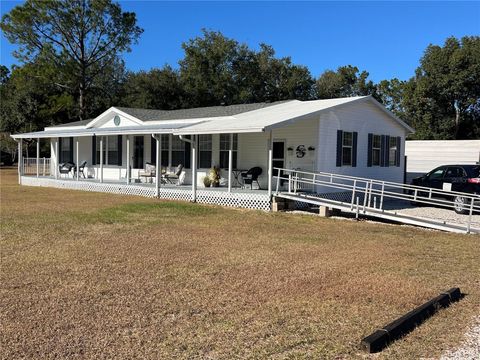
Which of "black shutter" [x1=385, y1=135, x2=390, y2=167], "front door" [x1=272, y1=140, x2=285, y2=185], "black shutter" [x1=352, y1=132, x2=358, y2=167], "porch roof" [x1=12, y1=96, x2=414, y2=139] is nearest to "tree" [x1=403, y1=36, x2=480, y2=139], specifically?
"porch roof" [x1=12, y1=96, x2=414, y2=139]

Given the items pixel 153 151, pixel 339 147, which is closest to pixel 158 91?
pixel 153 151

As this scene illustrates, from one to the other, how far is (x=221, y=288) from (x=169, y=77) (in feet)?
109

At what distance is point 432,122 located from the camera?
1364 inches

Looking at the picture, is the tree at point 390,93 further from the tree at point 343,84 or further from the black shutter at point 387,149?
the black shutter at point 387,149

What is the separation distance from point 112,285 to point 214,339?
86.1 inches

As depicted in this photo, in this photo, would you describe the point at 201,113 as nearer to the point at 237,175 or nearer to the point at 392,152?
the point at 237,175

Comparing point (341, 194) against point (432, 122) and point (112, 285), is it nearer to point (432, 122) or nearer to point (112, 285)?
point (112, 285)

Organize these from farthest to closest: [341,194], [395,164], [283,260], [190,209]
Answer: [395,164], [341,194], [190,209], [283,260]

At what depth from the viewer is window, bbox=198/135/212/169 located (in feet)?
60.3

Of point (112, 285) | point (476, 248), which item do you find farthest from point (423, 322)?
point (476, 248)

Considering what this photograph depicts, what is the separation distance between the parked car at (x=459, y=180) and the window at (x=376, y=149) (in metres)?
2.69

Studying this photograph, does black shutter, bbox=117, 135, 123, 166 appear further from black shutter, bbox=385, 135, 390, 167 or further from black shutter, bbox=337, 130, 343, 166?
black shutter, bbox=385, 135, 390, 167

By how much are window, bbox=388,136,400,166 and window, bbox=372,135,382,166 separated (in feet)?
2.58

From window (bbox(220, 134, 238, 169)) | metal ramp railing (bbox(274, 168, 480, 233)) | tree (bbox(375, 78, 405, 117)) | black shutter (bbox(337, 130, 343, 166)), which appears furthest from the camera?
tree (bbox(375, 78, 405, 117))
